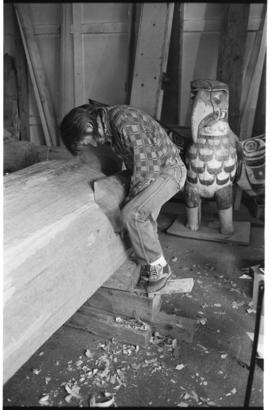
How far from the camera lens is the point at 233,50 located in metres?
3.91

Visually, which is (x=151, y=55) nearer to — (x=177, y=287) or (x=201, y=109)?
(x=201, y=109)

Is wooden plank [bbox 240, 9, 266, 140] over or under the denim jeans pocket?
over

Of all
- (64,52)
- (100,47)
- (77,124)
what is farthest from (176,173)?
(64,52)

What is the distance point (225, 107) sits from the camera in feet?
10.1

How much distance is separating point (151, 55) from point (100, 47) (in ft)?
3.00

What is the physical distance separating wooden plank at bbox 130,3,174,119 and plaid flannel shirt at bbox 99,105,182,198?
1.87 meters

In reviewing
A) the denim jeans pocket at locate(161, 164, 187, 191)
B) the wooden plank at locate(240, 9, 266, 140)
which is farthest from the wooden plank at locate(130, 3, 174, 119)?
the denim jeans pocket at locate(161, 164, 187, 191)

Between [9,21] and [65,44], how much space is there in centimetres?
97

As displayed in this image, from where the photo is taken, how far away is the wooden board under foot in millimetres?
3422

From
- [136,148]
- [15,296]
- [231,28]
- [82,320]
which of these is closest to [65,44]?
[231,28]

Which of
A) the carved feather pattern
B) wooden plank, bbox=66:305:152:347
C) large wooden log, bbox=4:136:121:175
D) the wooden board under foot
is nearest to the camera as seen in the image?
wooden plank, bbox=66:305:152:347

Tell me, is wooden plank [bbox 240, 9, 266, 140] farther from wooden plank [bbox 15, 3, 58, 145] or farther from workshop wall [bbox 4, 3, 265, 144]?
wooden plank [bbox 15, 3, 58, 145]

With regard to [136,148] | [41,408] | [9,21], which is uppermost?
[9,21]

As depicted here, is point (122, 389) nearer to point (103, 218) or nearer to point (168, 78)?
point (103, 218)
